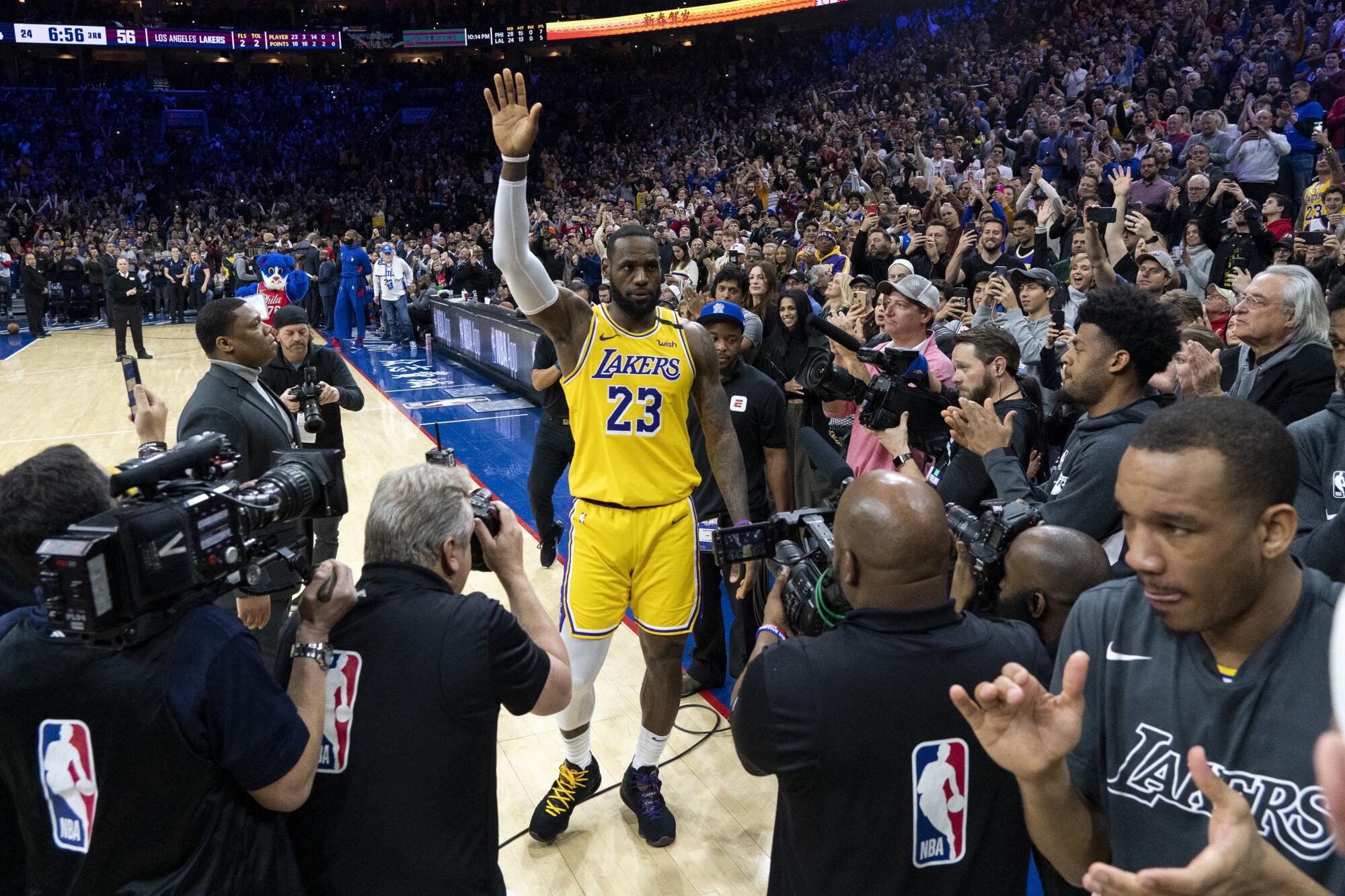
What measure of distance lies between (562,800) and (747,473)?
1814 millimetres

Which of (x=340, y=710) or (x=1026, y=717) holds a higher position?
(x=1026, y=717)

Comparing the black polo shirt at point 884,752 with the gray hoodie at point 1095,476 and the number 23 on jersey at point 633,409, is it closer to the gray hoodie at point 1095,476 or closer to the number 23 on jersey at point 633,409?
the gray hoodie at point 1095,476

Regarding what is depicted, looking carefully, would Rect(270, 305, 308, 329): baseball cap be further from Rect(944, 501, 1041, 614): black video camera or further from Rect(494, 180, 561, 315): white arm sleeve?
Rect(944, 501, 1041, 614): black video camera

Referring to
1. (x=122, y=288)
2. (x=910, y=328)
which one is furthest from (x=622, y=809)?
(x=122, y=288)

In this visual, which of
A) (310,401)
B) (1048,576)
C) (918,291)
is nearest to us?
(1048,576)

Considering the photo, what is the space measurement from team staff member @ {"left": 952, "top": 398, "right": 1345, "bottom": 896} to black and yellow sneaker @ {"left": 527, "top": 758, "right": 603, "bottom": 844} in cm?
238

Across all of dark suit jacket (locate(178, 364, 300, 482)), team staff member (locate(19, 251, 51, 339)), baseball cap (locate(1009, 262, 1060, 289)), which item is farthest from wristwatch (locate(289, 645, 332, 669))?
team staff member (locate(19, 251, 51, 339))

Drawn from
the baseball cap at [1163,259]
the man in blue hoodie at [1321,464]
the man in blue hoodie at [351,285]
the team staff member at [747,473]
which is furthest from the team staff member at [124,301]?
the man in blue hoodie at [1321,464]

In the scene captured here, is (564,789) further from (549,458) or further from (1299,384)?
(1299,384)

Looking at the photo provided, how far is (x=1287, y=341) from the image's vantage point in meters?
3.96

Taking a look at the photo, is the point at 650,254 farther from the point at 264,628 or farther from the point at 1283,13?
the point at 1283,13

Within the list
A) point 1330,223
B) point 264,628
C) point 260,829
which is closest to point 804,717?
point 260,829

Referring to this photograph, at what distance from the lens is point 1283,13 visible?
500 inches

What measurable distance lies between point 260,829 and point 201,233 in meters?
26.7
